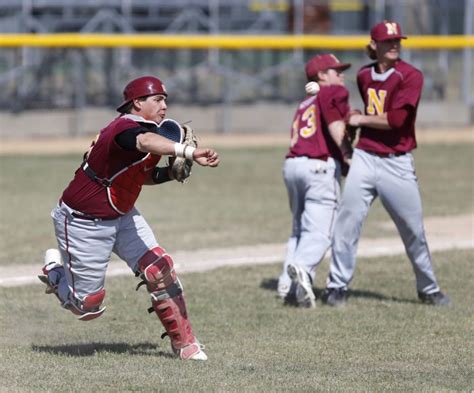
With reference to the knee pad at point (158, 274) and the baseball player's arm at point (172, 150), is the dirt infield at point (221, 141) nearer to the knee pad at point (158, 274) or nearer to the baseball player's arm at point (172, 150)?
the knee pad at point (158, 274)

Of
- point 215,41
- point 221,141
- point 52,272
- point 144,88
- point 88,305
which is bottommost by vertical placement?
point 221,141

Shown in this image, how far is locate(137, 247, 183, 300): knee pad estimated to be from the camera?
640 centimetres

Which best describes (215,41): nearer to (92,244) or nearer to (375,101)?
(375,101)

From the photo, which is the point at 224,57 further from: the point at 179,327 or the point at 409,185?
the point at 179,327

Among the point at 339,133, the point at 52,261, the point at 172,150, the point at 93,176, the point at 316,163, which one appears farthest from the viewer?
the point at 316,163

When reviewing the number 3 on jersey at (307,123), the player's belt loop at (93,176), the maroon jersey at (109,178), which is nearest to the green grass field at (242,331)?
the maroon jersey at (109,178)

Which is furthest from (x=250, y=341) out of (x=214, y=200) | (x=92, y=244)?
(x=214, y=200)

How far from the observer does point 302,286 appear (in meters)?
8.08

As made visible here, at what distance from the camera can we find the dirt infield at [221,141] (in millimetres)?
18775

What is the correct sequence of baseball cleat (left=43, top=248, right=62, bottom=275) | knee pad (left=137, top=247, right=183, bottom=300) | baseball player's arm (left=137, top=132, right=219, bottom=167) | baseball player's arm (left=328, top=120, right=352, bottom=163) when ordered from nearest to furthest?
baseball player's arm (left=137, top=132, right=219, bottom=167) → knee pad (left=137, top=247, right=183, bottom=300) → baseball cleat (left=43, top=248, right=62, bottom=275) → baseball player's arm (left=328, top=120, right=352, bottom=163)

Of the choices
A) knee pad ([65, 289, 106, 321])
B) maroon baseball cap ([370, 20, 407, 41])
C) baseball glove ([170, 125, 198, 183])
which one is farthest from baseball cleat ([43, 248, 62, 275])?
maroon baseball cap ([370, 20, 407, 41])

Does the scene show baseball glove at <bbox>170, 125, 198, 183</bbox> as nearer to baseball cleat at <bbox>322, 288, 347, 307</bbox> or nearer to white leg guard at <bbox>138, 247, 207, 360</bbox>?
white leg guard at <bbox>138, 247, 207, 360</bbox>

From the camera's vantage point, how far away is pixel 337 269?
326 inches

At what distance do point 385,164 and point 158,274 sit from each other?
7.74 feet
